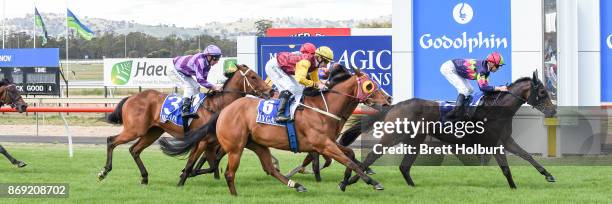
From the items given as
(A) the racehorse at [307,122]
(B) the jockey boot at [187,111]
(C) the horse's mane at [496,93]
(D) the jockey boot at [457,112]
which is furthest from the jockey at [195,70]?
(C) the horse's mane at [496,93]

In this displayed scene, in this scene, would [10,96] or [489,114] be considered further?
[10,96]

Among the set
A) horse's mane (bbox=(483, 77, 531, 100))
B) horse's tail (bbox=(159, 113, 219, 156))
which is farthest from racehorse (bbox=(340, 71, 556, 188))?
horse's tail (bbox=(159, 113, 219, 156))

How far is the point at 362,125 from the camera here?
9703mm

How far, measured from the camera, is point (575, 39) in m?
13.0

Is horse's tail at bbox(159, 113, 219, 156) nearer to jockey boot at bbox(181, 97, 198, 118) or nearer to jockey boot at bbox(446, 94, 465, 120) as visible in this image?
jockey boot at bbox(181, 97, 198, 118)

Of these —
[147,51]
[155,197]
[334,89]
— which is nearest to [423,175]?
[334,89]

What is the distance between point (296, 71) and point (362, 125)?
1.50 metres

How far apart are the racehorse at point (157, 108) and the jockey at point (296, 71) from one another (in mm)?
1052

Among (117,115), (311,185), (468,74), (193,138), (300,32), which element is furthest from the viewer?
(300,32)

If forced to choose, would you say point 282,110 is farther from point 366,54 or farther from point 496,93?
point 366,54

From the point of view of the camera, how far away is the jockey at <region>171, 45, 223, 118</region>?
10031 mm

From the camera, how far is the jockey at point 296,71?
27.7ft

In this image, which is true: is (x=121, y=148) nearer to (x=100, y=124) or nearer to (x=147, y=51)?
(x=100, y=124)

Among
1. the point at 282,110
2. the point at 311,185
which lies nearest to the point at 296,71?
the point at 282,110
